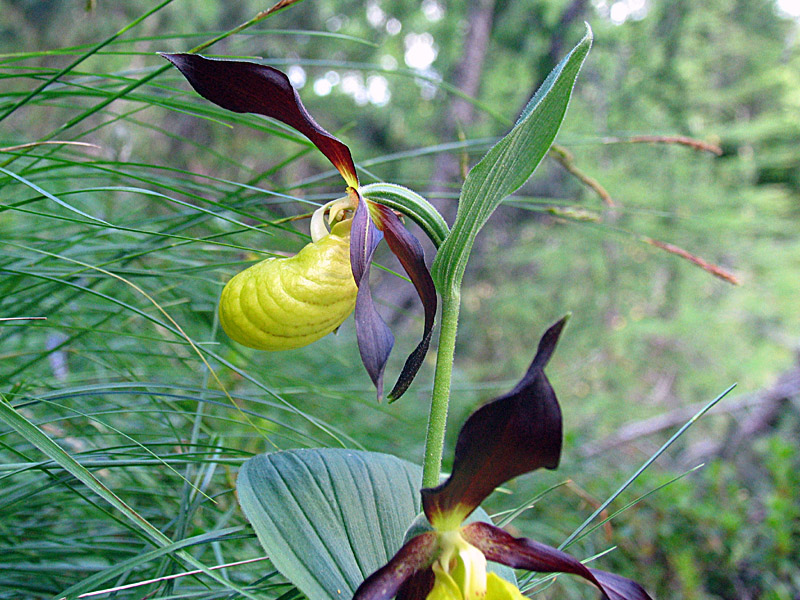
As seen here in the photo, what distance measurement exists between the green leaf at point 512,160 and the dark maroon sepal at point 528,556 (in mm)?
197

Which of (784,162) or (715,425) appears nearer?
(715,425)

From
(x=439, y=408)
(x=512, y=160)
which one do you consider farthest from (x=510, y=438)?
(x=512, y=160)

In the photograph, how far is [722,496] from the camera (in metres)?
1.44

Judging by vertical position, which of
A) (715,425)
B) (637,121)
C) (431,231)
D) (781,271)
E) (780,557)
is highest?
(431,231)

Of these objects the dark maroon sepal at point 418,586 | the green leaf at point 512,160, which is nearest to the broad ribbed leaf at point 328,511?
the dark maroon sepal at point 418,586

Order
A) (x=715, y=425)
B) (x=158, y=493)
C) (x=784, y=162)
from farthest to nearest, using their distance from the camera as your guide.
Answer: (x=784, y=162)
(x=715, y=425)
(x=158, y=493)

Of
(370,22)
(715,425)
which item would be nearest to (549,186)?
(370,22)

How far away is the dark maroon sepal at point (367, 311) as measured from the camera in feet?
1.40

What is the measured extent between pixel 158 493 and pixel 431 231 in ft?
1.34

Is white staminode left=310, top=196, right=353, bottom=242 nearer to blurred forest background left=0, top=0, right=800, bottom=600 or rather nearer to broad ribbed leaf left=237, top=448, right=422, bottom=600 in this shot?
blurred forest background left=0, top=0, right=800, bottom=600

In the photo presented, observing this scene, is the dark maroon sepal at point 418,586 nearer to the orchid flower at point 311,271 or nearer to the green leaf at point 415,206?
the orchid flower at point 311,271

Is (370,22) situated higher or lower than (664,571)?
higher

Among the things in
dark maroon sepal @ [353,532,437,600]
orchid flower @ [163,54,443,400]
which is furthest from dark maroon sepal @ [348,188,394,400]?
dark maroon sepal @ [353,532,437,600]

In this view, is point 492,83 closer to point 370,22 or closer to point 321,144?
point 370,22
